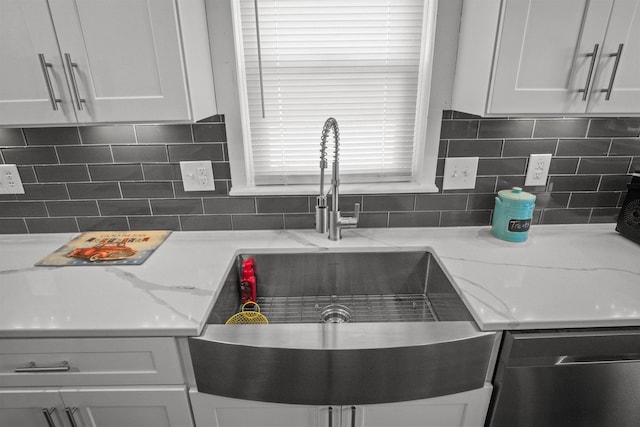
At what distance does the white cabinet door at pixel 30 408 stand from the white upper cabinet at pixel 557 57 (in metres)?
1.56

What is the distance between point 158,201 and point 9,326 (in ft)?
2.16

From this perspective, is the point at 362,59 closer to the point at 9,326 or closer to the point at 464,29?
the point at 464,29

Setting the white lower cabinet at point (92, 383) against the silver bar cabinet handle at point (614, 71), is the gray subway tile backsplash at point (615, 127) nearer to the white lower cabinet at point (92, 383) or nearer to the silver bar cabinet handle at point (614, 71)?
the silver bar cabinet handle at point (614, 71)

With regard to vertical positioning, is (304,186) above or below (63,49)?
below

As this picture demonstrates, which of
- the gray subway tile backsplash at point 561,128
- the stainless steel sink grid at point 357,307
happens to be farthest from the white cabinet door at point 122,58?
the gray subway tile backsplash at point 561,128

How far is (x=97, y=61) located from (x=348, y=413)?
4.06 ft

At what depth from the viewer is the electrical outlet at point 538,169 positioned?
56.0 inches

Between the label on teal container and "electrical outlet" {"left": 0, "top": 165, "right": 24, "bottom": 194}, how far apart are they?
6.47 ft

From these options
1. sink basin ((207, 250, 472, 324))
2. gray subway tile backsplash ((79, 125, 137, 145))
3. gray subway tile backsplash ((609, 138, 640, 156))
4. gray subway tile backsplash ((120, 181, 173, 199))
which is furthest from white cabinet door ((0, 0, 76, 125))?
gray subway tile backsplash ((609, 138, 640, 156))

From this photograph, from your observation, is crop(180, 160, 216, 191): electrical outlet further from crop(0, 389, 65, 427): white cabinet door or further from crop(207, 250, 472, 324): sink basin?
crop(0, 389, 65, 427): white cabinet door

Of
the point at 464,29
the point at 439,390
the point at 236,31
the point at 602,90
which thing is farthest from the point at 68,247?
the point at 602,90

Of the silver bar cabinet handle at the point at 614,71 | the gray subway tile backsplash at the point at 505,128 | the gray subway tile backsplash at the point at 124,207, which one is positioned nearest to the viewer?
the silver bar cabinet handle at the point at 614,71

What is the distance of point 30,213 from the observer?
1.49 meters

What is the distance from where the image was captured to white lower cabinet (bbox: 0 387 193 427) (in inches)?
40.1
